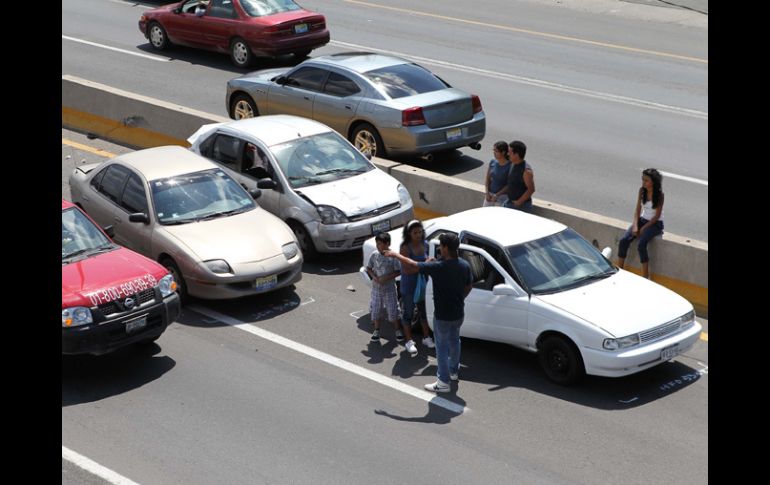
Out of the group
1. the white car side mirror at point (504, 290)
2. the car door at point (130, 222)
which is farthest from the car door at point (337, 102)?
the white car side mirror at point (504, 290)

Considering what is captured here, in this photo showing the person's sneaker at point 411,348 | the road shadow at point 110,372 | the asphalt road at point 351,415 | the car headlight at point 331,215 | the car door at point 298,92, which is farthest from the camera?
the car door at point 298,92

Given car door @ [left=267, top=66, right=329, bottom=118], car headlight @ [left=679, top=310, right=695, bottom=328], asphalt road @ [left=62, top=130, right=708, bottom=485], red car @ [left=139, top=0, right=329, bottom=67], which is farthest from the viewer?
red car @ [left=139, top=0, right=329, bottom=67]

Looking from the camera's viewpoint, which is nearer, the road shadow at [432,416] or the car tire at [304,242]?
the road shadow at [432,416]

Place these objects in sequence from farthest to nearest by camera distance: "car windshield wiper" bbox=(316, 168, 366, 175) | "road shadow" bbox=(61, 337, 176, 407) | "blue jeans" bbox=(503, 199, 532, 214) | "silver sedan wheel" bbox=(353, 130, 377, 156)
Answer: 1. "silver sedan wheel" bbox=(353, 130, 377, 156)
2. "car windshield wiper" bbox=(316, 168, 366, 175)
3. "blue jeans" bbox=(503, 199, 532, 214)
4. "road shadow" bbox=(61, 337, 176, 407)

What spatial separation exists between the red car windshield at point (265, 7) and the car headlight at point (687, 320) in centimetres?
1530

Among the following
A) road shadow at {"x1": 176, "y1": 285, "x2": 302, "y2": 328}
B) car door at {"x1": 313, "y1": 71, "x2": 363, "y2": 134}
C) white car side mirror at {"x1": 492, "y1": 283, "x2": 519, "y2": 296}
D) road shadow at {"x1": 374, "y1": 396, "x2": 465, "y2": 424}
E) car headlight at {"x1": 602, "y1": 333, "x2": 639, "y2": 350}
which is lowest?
road shadow at {"x1": 374, "y1": 396, "x2": 465, "y2": 424}

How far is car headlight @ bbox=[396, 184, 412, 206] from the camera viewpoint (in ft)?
48.1

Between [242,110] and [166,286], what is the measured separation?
8.64m

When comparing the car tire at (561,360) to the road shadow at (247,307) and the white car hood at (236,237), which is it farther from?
the white car hood at (236,237)

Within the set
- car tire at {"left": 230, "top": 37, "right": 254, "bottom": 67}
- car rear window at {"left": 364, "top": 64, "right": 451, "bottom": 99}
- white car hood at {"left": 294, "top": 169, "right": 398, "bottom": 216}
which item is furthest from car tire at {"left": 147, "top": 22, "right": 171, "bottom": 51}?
white car hood at {"left": 294, "top": 169, "right": 398, "bottom": 216}

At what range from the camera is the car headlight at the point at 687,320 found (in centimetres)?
1084

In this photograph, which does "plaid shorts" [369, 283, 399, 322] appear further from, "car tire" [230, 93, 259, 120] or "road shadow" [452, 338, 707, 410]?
"car tire" [230, 93, 259, 120]

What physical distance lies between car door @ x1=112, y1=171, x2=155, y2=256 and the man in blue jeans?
4092 mm

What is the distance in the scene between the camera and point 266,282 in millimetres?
12656
